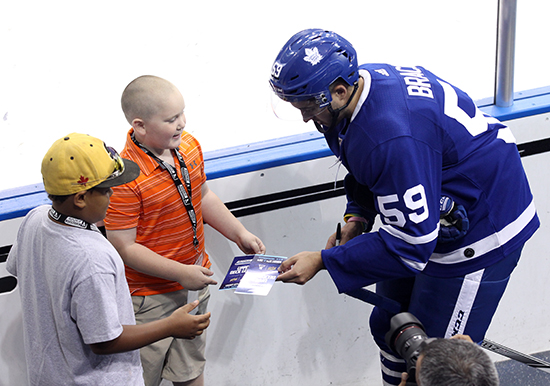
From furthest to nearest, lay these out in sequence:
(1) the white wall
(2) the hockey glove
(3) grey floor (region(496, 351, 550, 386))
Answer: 1. (3) grey floor (region(496, 351, 550, 386))
2. (1) the white wall
3. (2) the hockey glove

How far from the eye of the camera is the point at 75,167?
130cm

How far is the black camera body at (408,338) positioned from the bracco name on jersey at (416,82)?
661 millimetres

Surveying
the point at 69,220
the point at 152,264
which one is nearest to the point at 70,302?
the point at 69,220

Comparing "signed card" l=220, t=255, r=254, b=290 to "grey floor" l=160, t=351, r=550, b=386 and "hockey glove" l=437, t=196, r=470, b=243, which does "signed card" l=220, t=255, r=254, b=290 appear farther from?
"grey floor" l=160, t=351, r=550, b=386

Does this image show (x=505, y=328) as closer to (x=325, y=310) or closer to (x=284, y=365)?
(x=325, y=310)

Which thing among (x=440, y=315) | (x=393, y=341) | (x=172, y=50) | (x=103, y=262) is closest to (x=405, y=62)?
(x=172, y=50)

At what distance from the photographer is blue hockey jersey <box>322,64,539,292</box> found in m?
1.48

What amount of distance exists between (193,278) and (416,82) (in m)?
0.97

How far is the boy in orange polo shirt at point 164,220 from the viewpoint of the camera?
1.72 metres

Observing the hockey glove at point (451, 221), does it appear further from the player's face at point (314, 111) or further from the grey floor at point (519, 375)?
the grey floor at point (519, 375)

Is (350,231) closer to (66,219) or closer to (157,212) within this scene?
(157,212)

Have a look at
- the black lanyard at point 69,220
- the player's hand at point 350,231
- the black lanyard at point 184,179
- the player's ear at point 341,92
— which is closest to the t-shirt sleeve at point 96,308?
the black lanyard at point 69,220

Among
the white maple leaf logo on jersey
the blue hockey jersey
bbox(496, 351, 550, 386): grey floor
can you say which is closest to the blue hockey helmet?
the white maple leaf logo on jersey

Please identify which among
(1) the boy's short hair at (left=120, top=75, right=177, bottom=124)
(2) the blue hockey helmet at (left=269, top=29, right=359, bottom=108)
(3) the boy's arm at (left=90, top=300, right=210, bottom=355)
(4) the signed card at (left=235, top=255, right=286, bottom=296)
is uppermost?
(2) the blue hockey helmet at (left=269, top=29, right=359, bottom=108)
